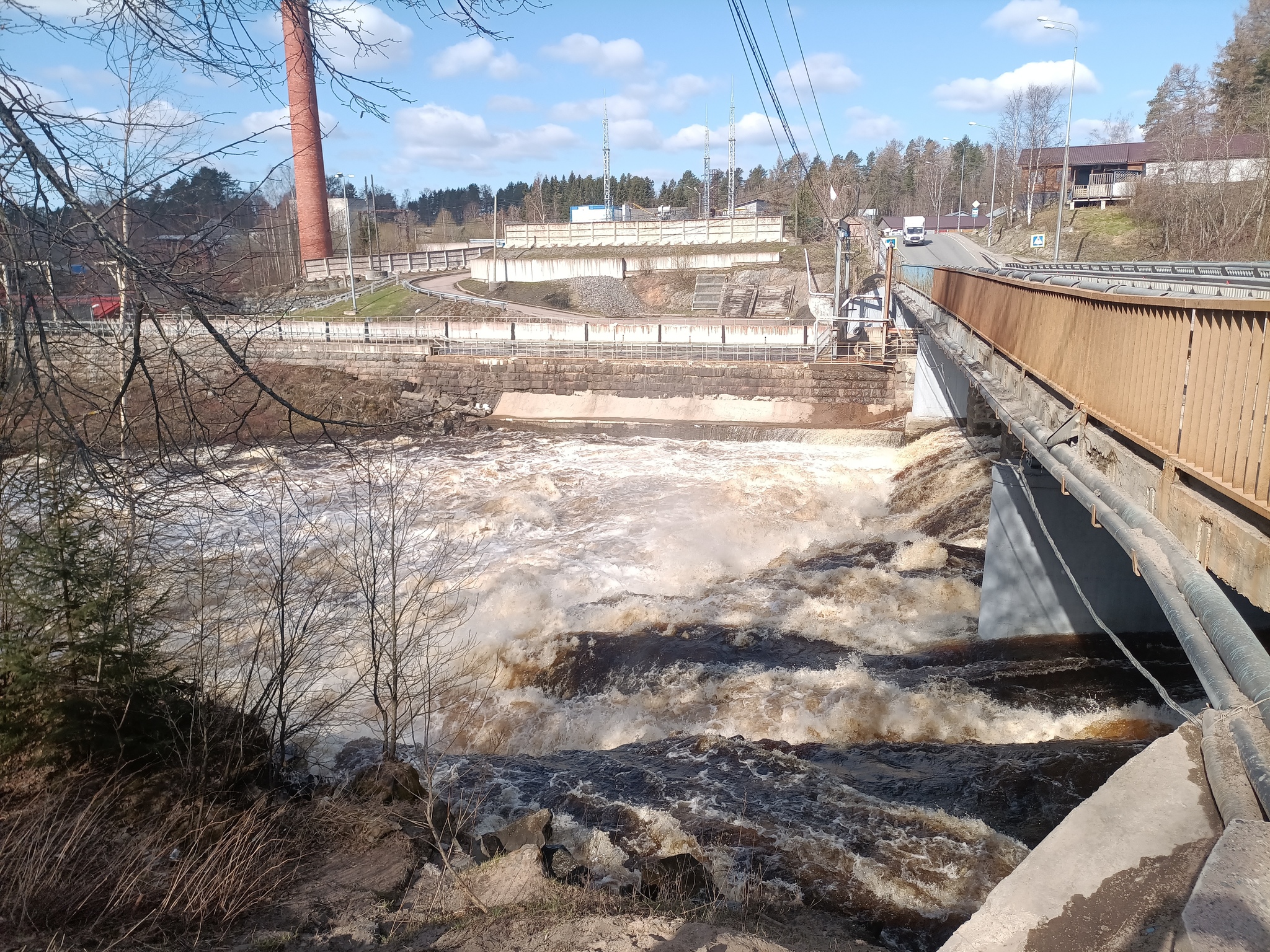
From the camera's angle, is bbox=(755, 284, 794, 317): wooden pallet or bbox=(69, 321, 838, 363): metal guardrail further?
bbox=(755, 284, 794, 317): wooden pallet

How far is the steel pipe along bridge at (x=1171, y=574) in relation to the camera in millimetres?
2895

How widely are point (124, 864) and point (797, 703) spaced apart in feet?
23.7

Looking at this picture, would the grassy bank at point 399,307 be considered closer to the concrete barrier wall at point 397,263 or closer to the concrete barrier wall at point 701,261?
the concrete barrier wall at point 397,263

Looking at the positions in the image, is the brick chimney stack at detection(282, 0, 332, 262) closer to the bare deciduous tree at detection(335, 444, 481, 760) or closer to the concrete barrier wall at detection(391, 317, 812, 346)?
the bare deciduous tree at detection(335, 444, 481, 760)

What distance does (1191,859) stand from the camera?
9.95 feet

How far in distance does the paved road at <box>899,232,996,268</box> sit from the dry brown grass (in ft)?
128

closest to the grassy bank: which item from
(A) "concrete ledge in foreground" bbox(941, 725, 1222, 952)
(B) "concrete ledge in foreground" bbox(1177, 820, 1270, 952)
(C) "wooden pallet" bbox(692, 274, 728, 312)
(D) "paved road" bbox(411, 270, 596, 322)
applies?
(D) "paved road" bbox(411, 270, 596, 322)

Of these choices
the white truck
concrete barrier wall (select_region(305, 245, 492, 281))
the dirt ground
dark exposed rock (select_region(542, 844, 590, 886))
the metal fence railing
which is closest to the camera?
dark exposed rock (select_region(542, 844, 590, 886))

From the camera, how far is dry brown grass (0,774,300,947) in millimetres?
5145

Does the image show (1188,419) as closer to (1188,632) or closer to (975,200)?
(1188,632)

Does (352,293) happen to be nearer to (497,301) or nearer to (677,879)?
(497,301)

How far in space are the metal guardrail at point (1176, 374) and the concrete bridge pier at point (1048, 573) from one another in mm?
2833

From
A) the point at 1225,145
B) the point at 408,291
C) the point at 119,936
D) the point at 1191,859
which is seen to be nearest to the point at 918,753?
the point at 1191,859

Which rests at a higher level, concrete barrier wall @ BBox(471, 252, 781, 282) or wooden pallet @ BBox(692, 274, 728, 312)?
concrete barrier wall @ BBox(471, 252, 781, 282)
